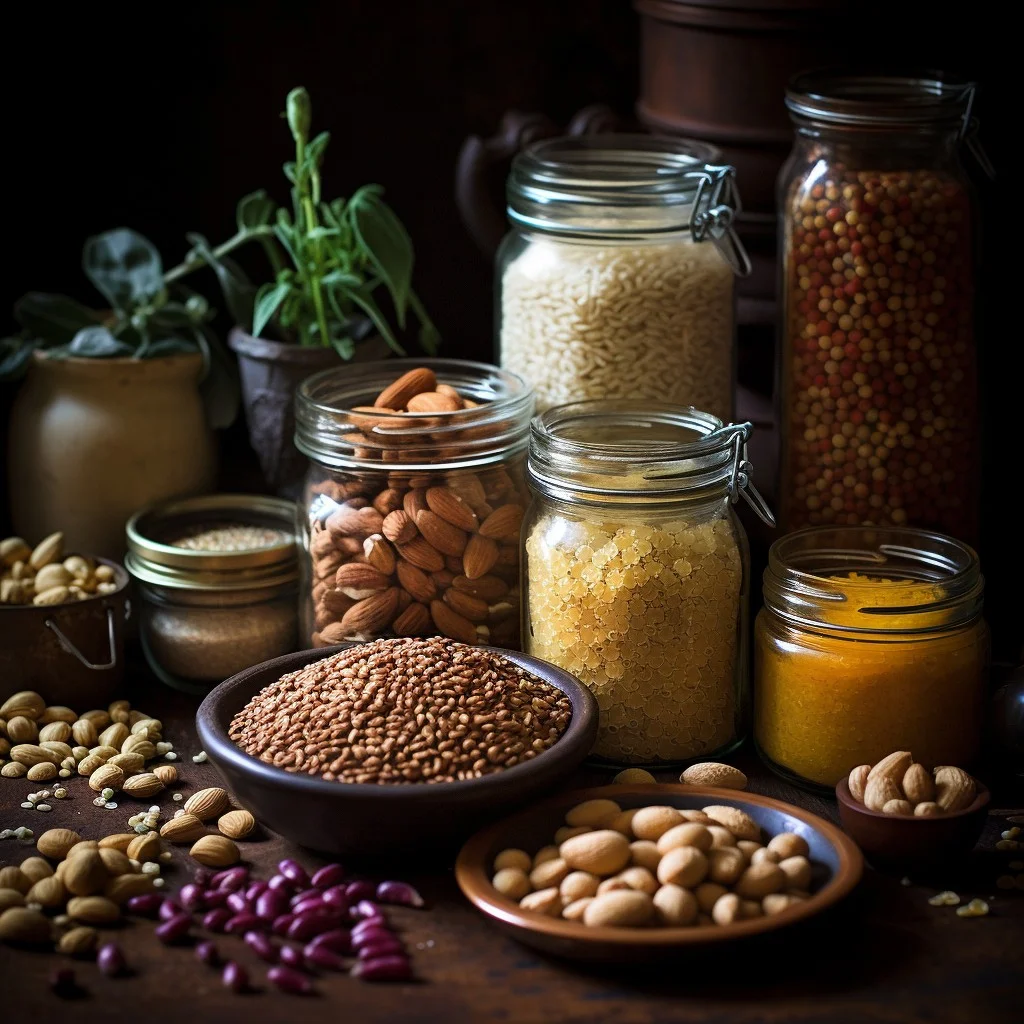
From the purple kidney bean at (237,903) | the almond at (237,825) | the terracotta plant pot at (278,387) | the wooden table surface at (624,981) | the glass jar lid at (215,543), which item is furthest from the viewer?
the terracotta plant pot at (278,387)

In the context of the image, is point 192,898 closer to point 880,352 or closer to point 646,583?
point 646,583

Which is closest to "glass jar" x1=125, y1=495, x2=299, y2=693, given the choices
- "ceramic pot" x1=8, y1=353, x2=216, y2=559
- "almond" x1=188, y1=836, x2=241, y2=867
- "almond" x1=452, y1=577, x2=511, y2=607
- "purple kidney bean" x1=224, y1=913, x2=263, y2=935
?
"ceramic pot" x1=8, y1=353, x2=216, y2=559

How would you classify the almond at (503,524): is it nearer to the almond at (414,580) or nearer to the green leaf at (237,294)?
the almond at (414,580)

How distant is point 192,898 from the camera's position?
42.5 inches

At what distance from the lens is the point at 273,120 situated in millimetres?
1835

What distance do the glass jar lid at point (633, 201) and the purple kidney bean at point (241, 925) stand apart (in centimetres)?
66

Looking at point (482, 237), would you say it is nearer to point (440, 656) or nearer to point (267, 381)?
point (267, 381)

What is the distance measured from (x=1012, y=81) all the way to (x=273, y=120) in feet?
2.75

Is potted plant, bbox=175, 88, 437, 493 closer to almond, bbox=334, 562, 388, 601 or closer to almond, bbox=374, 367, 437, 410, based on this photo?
almond, bbox=374, 367, 437, 410

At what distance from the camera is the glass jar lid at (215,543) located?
56.3 inches

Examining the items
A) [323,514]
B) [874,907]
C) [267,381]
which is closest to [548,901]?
[874,907]

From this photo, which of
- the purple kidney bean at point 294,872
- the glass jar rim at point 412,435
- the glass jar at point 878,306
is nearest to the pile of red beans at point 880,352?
the glass jar at point 878,306

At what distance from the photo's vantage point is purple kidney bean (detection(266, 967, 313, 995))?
0.98 m

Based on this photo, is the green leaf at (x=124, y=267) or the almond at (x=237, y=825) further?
the green leaf at (x=124, y=267)
